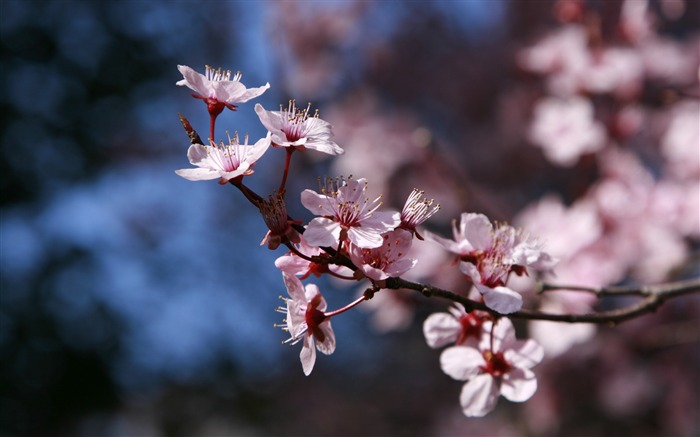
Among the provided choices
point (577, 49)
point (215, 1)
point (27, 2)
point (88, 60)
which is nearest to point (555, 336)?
point (577, 49)

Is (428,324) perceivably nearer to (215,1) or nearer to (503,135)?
(503,135)

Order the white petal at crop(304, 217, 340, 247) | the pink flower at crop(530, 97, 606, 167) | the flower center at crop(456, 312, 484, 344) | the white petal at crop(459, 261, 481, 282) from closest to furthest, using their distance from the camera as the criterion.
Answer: the white petal at crop(304, 217, 340, 247) < the white petal at crop(459, 261, 481, 282) < the flower center at crop(456, 312, 484, 344) < the pink flower at crop(530, 97, 606, 167)

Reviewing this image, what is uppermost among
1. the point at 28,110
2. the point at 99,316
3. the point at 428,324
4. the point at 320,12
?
the point at 320,12

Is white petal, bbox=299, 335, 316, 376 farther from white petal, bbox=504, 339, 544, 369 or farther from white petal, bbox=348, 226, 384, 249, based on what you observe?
white petal, bbox=504, 339, 544, 369

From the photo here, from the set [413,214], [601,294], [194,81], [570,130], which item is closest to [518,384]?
[601,294]

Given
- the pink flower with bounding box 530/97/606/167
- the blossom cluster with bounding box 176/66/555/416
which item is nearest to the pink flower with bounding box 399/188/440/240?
the blossom cluster with bounding box 176/66/555/416

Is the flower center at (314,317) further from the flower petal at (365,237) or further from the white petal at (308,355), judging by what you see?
the flower petal at (365,237)

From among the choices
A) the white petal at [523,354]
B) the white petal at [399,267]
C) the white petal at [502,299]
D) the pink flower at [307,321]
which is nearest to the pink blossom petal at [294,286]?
the pink flower at [307,321]
